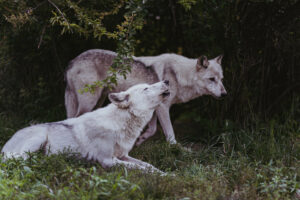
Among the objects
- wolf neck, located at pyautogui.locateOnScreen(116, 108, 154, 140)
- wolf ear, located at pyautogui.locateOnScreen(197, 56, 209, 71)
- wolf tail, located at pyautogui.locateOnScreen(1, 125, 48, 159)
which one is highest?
wolf ear, located at pyautogui.locateOnScreen(197, 56, 209, 71)

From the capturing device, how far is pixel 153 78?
603 cm

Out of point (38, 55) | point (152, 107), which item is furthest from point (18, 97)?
point (152, 107)

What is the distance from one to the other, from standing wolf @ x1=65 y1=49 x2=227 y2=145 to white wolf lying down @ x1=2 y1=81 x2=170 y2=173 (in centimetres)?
131

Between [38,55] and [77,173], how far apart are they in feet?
16.4

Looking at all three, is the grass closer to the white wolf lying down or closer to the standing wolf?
the white wolf lying down

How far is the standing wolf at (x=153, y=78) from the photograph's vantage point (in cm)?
588

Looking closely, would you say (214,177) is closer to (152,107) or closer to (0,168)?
(152,107)

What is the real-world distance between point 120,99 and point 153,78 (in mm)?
1689

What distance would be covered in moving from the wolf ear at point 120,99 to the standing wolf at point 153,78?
1.46 metres

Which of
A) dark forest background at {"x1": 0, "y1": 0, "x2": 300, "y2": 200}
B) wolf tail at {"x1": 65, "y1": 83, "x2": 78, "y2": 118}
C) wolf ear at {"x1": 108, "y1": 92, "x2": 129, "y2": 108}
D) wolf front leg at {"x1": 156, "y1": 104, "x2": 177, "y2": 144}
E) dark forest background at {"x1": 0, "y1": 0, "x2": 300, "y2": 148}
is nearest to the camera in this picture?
dark forest background at {"x1": 0, "y1": 0, "x2": 300, "y2": 200}

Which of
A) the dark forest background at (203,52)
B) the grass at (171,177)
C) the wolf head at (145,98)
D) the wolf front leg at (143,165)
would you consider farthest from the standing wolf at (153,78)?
the wolf head at (145,98)

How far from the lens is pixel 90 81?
19.2ft

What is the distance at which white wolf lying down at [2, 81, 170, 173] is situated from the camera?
14.2 ft

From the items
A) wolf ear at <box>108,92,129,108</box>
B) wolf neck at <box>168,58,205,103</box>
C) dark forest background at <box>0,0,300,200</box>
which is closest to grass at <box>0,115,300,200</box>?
dark forest background at <box>0,0,300,200</box>
